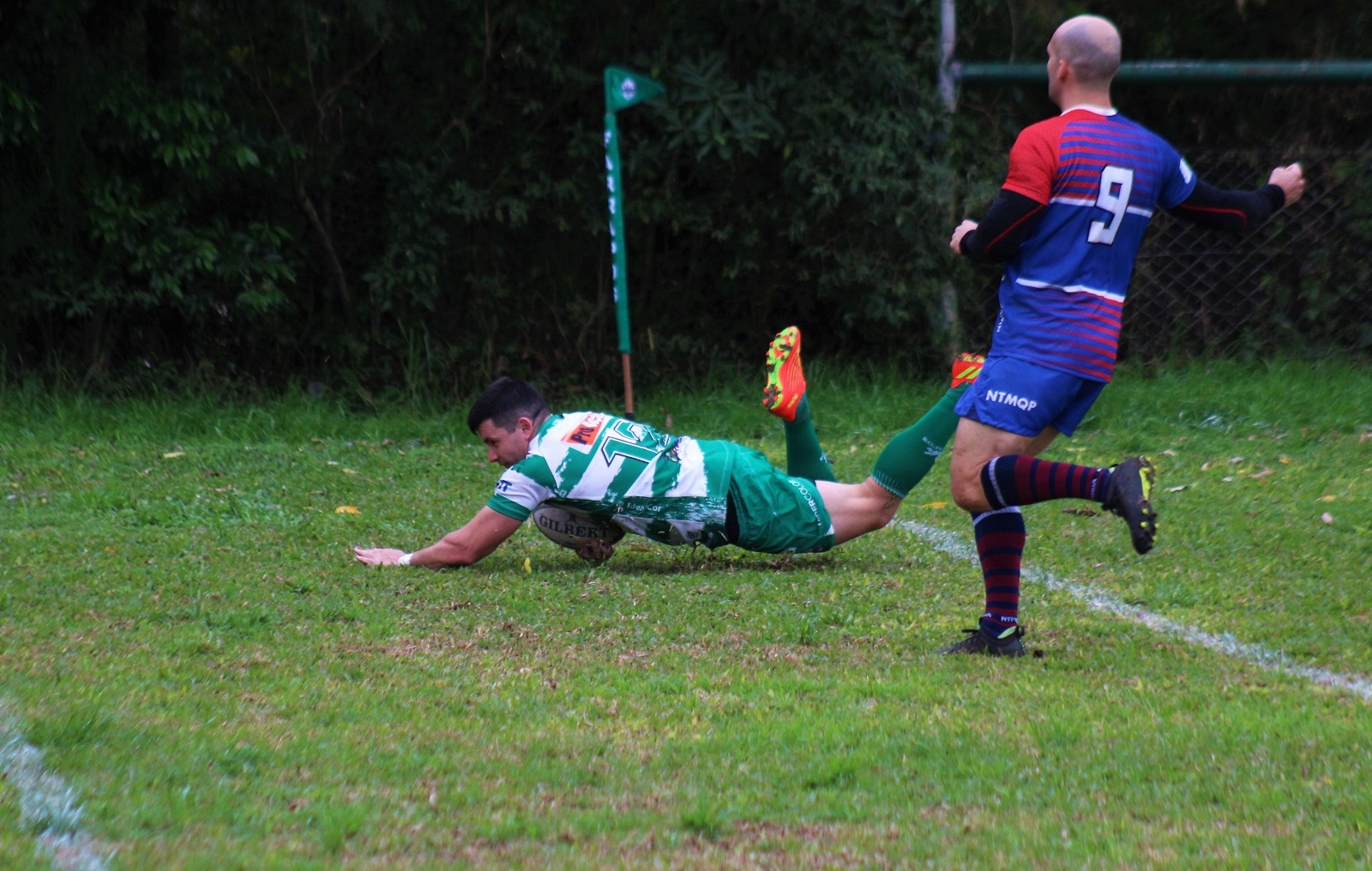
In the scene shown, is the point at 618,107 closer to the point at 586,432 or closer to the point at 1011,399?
the point at 586,432

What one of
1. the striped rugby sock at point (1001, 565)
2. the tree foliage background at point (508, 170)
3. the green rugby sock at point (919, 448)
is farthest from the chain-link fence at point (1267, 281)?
the striped rugby sock at point (1001, 565)

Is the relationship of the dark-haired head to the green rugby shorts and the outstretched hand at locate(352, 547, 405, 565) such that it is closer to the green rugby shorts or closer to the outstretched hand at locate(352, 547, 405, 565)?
the outstretched hand at locate(352, 547, 405, 565)

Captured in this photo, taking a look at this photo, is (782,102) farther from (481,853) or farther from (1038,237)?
(481,853)

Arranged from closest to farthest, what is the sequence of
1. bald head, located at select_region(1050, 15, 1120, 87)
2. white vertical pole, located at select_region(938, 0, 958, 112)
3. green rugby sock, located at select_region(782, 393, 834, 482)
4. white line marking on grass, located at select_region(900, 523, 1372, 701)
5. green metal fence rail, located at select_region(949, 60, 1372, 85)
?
1. white line marking on grass, located at select_region(900, 523, 1372, 701)
2. bald head, located at select_region(1050, 15, 1120, 87)
3. green rugby sock, located at select_region(782, 393, 834, 482)
4. green metal fence rail, located at select_region(949, 60, 1372, 85)
5. white vertical pole, located at select_region(938, 0, 958, 112)

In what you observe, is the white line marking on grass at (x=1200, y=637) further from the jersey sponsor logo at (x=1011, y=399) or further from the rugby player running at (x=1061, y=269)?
the jersey sponsor logo at (x=1011, y=399)

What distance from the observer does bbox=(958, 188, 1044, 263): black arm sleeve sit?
372 cm

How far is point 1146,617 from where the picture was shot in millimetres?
4504

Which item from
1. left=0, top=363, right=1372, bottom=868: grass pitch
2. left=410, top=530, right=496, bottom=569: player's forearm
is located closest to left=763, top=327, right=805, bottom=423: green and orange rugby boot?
left=0, top=363, right=1372, bottom=868: grass pitch

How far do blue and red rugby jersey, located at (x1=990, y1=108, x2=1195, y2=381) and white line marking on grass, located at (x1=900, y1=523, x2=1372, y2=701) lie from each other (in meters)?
0.91

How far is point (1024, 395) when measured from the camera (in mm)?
3828

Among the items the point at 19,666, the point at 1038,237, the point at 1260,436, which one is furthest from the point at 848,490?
the point at 1260,436

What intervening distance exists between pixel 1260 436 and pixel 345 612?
6.36m

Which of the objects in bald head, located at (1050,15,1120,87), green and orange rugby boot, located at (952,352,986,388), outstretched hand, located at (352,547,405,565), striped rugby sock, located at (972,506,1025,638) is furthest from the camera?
outstretched hand, located at (352,547,405,565)

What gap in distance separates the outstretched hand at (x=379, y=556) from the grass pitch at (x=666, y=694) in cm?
12
